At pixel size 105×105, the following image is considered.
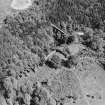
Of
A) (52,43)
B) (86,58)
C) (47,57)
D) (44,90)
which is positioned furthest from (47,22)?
(44,90)

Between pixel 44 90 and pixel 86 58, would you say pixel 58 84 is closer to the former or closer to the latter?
pixel 44 90

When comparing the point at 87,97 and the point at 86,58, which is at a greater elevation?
the point at 86,58

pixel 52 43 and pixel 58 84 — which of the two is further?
pixel 52 43

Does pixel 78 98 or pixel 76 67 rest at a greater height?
pixel 76 67

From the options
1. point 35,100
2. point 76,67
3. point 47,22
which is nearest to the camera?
point 35,100

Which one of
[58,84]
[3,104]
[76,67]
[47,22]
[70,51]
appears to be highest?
[47,22]

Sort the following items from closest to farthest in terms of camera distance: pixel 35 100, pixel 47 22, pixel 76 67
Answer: pixel 35 100 → pixel 76 67 → pixel 47 22

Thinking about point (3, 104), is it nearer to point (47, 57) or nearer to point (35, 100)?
point (35, 100)

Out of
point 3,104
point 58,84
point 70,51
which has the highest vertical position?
point 70,51

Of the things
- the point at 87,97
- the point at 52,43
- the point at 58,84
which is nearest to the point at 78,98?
the point at 87,97
